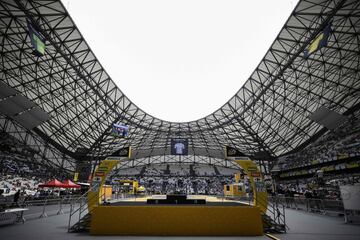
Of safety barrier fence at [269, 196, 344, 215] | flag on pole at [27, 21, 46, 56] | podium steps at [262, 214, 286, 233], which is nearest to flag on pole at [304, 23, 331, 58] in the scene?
safety barrier fence at [269, 196, 344, 215]

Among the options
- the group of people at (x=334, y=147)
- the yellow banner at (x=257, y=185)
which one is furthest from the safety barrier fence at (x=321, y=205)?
the group of people at (x=334, y=147)

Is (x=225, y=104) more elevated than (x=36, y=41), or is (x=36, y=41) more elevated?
(x=225, y=104)

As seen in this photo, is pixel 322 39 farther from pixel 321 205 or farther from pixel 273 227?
pixel 273 227

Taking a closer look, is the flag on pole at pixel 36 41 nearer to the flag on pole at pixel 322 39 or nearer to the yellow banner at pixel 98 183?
the yellow banner at pixel 98 183

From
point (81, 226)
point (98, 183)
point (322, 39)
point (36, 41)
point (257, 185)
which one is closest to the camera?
point (81, 226)

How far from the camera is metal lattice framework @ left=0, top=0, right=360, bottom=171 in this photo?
1688 cm

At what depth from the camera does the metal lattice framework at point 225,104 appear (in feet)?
55.4

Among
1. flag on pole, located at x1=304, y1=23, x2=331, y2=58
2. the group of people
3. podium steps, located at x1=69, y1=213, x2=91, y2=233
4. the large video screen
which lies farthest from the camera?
the large video screen

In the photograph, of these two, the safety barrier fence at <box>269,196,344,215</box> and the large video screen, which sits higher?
the large video screen

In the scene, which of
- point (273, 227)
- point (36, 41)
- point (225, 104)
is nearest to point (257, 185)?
point (273, 227)

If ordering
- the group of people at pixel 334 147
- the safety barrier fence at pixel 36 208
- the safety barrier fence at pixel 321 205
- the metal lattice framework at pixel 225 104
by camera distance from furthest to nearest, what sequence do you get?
the group of people at pixel 334 147 < the metal lattice framework at pixel 225 104 < the safety barrier fence at pixel 321 205 < the safety barrier fence at pixel 36 208

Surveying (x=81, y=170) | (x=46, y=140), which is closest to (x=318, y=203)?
(x=46, y=140)

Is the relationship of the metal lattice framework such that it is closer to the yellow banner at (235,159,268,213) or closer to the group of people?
the group of people

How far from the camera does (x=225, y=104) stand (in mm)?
34375
